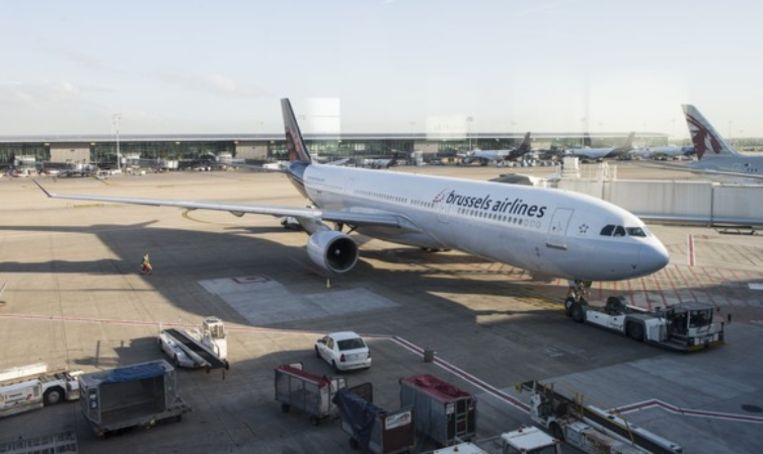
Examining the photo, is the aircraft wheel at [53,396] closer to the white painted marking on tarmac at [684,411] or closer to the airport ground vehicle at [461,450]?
the airport ground vehicle at [461,450]

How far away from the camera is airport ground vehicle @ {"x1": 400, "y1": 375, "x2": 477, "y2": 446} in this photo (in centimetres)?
1165

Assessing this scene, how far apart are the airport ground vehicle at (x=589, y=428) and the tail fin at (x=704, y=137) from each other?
45611 mm

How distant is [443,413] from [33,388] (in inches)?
344

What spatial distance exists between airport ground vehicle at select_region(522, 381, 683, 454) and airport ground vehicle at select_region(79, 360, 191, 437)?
7.23m

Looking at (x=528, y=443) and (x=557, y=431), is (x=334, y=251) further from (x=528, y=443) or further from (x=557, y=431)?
(x=528, y=443)

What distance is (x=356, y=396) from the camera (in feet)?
40.6

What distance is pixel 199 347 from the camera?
53.4 ft

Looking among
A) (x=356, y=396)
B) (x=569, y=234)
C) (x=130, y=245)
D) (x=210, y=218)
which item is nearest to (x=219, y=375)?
(x=356, y=396)

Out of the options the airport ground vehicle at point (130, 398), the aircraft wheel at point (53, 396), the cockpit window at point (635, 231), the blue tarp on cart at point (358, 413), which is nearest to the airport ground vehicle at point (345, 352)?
the blue tarp on cart at point (358, 413)

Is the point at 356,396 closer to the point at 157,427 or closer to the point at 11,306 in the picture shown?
the point at 157,427

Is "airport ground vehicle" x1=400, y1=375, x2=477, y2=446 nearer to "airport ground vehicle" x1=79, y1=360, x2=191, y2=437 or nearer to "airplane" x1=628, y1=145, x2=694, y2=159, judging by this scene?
"airport ground vehicle" x1=79, y1=360, x2=191, y2=437

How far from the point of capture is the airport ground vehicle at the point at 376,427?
1122cm

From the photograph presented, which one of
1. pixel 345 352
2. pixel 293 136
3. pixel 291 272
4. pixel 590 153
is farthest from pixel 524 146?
pixel 345 352

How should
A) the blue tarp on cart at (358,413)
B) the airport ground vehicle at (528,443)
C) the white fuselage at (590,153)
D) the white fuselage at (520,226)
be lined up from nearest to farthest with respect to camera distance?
the airport ground vehicle at (528,443) → the blue tarp on cart at (358,413) → the white fuselage at (520,226) → the white fuselage at (590,153)
